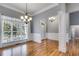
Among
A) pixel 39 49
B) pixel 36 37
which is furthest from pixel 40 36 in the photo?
pixel 39 49

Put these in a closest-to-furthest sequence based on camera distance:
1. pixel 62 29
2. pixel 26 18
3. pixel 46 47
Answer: pixel 26 18 → pixel 46 47 → pixel 62 29

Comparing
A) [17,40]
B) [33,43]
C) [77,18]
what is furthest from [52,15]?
[17,40]

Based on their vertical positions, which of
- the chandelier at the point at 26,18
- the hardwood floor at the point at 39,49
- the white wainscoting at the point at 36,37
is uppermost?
the chandelier at the point at 26,18

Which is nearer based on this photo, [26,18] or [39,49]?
[26,18]

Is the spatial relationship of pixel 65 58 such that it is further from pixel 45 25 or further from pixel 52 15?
pixel 52 15

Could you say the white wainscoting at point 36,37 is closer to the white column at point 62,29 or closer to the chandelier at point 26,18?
the chandelier at point 26,18

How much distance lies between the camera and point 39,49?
307 centimetres

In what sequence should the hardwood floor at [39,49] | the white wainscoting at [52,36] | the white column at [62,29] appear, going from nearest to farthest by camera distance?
the hardwood floor at [39,49] < the white wainscoting at [52,36] < the white column at [62,29]

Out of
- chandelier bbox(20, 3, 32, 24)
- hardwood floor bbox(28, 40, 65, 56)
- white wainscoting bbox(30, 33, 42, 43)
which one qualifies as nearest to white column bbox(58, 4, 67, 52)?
hardwood floor bbox(28, 40, 65, 56)

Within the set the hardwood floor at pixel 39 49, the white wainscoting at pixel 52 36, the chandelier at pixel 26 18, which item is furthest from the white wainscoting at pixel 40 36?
the chandelier at pixel 26 18

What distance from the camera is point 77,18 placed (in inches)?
120

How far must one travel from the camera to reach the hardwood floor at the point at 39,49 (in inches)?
107

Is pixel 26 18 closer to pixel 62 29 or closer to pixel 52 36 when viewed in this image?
pixel 52 36

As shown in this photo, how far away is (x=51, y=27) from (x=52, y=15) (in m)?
0.54
